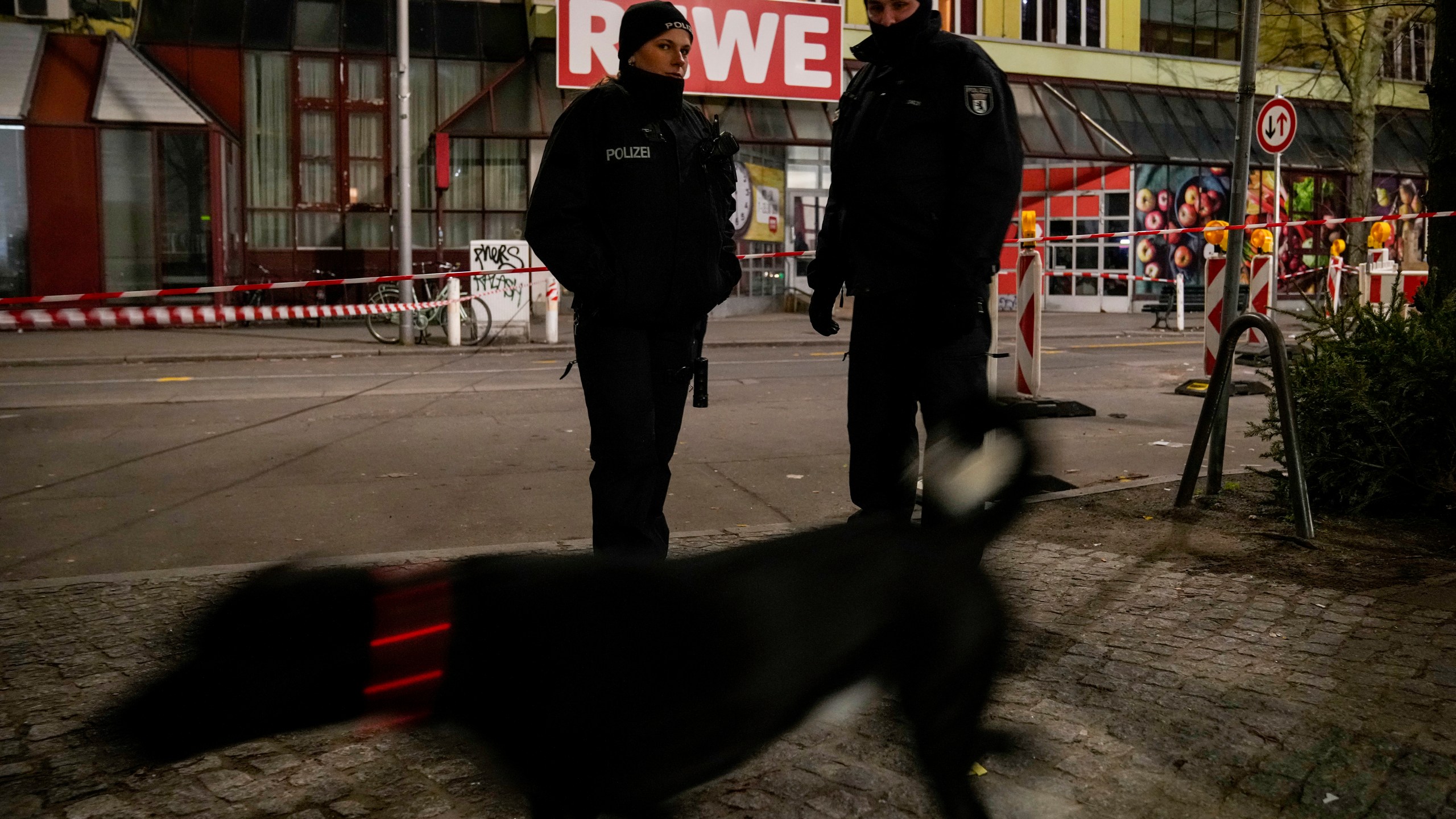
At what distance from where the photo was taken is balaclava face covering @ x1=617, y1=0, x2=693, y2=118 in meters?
3.33

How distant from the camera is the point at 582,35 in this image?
21391 millimetres

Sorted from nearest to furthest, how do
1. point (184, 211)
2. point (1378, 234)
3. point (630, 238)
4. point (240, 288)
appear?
1. point (630, 238)
2. point (240, 288)
3. point (184, 211)
4. point (1378, 234)

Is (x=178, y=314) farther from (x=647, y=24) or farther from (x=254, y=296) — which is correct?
(x=647, y=24)

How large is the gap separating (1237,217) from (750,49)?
17602 millimetres

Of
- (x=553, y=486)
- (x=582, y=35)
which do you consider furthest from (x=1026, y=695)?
(x=582, y=35)

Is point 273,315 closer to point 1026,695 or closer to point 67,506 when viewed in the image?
point 67,506

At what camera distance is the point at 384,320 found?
17.1 meters

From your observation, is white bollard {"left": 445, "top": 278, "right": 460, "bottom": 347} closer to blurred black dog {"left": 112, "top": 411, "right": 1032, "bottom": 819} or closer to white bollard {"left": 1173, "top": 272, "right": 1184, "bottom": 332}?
white bollard {"left": 1173, "top": 272, "right": 1184, "bottom": 332}

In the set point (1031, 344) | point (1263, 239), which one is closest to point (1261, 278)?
point (1031, 344)

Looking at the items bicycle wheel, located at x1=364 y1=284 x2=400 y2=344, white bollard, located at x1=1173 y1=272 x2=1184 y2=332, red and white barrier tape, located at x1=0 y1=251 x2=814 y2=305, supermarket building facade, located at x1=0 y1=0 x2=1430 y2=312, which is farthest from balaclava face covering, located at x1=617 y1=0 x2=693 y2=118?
white bollard, located at x1=1173 y1=272 x2=1184 y2=332

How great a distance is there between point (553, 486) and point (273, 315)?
1006cm

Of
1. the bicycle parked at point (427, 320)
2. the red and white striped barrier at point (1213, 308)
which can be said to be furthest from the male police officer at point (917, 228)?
the bicycle parked at point (427, 320)

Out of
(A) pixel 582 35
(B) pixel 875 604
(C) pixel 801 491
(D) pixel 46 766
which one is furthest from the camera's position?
(A) pixel 582 35

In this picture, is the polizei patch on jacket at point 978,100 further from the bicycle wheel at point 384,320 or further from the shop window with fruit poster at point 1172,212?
the shop window with fruit poster at point 1172,212
